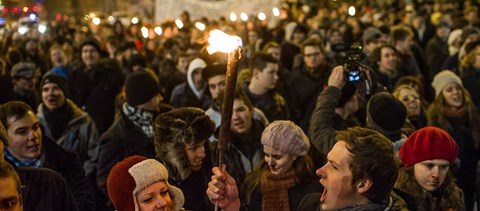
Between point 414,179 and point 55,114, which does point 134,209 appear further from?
point 55,114

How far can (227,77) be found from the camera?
401 cm

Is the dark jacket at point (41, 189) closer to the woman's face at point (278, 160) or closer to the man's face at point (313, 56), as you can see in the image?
the woman's face at point (278, 160)

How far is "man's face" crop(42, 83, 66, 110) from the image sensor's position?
866 cm

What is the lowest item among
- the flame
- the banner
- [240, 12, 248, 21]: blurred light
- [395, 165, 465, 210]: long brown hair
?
[395, 165, 465, 210]: long brown hair

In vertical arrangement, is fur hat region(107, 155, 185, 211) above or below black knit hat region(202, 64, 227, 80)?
below

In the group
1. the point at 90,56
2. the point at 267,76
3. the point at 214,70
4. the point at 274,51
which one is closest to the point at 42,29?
the point at 90,56

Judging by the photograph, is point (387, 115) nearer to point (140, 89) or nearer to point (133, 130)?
point (133, 130)

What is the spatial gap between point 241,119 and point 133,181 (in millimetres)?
2806

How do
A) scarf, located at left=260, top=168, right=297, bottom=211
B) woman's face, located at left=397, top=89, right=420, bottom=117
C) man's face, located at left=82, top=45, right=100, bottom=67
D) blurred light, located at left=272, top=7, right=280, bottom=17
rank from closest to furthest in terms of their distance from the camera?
1. scarf, located at left=260, top=168, right=297, bottom=211
2. woman's face, located at left=397, top=89, right=420, bottom=117
3. man's face, located at left=82, top=45, right=100, bottom=67
4. blurred light, located at left=272, top=7, right=280, bottom=17

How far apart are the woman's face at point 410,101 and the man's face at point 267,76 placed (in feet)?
4.72

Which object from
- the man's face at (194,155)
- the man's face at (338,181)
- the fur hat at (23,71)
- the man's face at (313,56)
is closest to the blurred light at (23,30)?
the fur hat at (23,71)

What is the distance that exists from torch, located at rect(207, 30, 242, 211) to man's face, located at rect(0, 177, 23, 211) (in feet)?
3.18

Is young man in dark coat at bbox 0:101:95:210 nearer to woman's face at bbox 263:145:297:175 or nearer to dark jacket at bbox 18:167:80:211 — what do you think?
dark jacket at bbox 18:167:80:211

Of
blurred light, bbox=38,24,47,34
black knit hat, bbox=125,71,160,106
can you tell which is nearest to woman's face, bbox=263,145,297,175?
black knit hat, bbox=125,71,160,106
